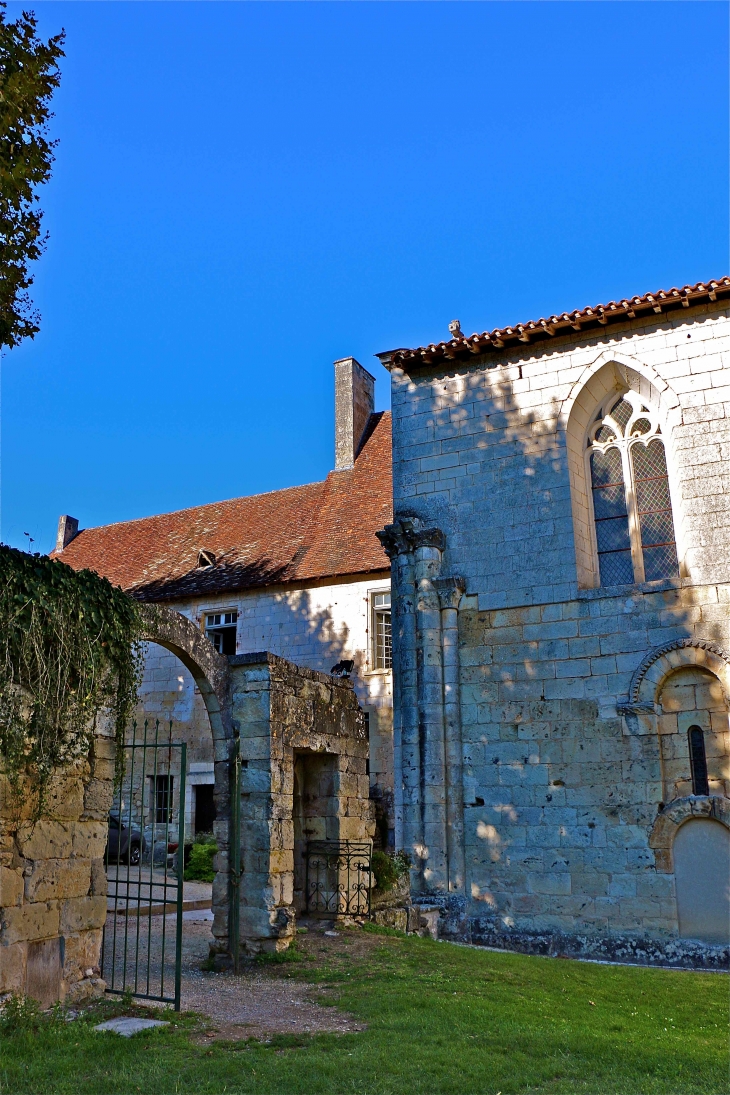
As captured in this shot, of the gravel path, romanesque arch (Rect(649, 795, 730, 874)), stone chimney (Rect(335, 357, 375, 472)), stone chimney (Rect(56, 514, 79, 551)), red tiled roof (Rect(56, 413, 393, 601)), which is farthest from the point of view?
stone chimney (Rect(56, 514, 79, 551))

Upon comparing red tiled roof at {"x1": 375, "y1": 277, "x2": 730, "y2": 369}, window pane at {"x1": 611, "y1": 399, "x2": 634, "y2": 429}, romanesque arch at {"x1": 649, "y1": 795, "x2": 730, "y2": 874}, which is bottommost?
romanesque arch at {"x1": 649, "y1": 795, "x2": 730, "y2": 874}

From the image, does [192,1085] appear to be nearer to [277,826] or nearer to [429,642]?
[277,826]

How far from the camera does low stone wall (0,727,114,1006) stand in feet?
19.9

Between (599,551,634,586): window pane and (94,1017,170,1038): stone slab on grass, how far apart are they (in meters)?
7.67

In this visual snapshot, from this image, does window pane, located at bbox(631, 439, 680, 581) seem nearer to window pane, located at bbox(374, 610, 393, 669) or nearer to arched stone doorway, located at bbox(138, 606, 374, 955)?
arched stone doorway, located at bbox(138, 606, 374, 955)

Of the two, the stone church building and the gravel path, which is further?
the stone church building

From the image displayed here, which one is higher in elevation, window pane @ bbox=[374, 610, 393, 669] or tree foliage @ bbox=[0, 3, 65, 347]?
tree foliage @ bbox=[0, 3, 65, 347]

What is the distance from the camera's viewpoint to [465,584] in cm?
1231

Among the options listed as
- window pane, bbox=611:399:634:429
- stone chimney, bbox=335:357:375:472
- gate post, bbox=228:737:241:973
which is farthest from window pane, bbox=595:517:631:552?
stone chimney, bbox=335:357:375:472

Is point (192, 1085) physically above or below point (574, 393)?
below

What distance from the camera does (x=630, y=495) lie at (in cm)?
1195

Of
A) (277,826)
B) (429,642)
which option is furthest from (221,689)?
(429,642)

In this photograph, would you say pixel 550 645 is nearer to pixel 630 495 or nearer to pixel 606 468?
pixel 630 495

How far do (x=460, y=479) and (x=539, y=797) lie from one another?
4.29 meters
